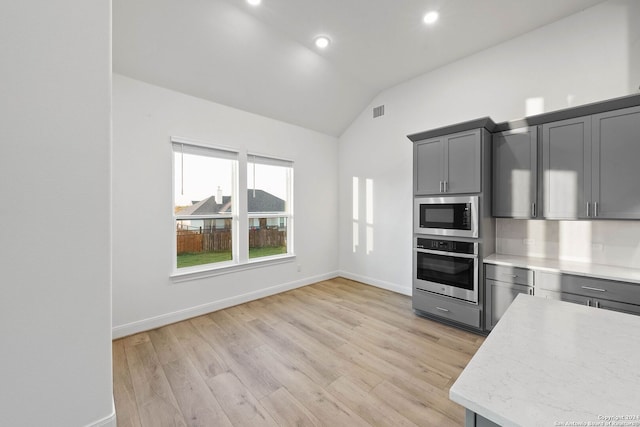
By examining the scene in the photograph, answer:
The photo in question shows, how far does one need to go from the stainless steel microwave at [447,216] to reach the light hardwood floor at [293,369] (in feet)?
3.90

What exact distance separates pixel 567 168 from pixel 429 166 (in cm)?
134

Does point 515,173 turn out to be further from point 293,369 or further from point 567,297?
point 293,369

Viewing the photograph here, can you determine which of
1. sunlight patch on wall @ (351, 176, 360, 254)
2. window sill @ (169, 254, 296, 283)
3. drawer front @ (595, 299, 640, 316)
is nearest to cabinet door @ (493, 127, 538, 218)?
drawer front @ (595, 299, 640, 316)

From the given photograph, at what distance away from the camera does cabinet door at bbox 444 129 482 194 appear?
291cm

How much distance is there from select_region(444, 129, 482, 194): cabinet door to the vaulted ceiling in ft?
4.35

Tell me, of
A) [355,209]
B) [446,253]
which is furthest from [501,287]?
[355,209]

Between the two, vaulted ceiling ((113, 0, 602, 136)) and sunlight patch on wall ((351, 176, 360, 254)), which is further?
sunlight patch on wall ((351, 176, 360, 254))

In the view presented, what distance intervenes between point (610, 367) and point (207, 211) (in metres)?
3.84

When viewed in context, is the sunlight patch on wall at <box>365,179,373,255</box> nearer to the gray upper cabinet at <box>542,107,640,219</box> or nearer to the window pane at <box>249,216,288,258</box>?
the window pane at <box>249,216,288,258</box>

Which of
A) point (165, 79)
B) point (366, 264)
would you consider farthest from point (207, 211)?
point (366, 264)

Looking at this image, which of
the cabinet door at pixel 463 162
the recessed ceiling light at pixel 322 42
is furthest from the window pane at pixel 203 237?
the cabinet door at pixel 463 162

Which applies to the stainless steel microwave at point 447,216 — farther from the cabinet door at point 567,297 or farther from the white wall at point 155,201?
the white wall at point 155,201

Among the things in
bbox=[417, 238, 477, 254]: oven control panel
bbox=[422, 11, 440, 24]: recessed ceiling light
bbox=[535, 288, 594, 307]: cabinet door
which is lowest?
bbox=[535, 288, 594, 307]: cabinet door

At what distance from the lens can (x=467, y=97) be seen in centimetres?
359
